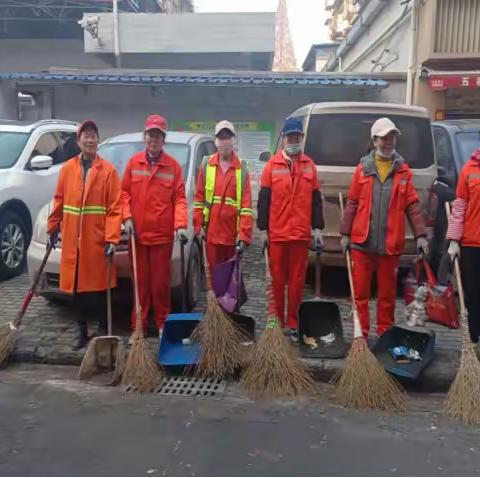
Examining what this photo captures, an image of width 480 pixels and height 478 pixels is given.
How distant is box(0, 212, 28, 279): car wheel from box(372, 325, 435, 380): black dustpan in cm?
457

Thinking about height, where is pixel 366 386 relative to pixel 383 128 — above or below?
below

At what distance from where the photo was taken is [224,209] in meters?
5.11

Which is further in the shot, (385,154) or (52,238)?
(52,238)

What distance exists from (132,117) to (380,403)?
10.2 meters

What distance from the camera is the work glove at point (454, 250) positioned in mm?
4660

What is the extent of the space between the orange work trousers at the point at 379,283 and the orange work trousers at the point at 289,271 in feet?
1.53

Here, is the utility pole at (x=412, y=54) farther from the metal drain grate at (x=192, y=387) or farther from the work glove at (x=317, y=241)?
the metal drain grate at (x=192, y=387)

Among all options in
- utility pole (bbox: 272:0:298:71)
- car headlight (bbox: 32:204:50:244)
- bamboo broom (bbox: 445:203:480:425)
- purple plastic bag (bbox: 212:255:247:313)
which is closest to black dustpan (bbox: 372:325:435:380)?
bamboo broom (bbox: 445:203:480:425)

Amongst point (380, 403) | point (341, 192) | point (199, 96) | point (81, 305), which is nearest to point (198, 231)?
point (81, 305)

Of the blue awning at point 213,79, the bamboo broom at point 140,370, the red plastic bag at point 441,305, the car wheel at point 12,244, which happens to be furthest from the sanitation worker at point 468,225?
the blue awning at point 213,79

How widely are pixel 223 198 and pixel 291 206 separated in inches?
24.5

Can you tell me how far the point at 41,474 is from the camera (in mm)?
3170

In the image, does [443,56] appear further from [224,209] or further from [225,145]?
[224,209]

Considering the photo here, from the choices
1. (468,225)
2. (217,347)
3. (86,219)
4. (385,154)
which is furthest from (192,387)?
(468,225)
